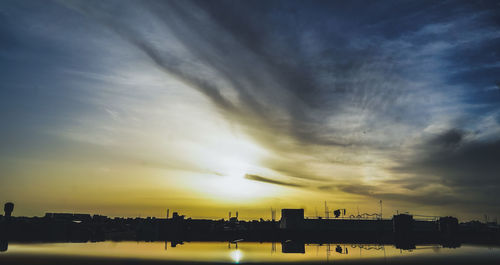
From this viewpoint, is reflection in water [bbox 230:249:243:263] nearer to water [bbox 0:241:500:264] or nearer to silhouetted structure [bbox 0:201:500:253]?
water [bbox 0:241:500:264]

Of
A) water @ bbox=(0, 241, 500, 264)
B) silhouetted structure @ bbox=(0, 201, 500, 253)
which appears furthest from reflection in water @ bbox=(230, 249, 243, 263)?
silhouetted structure @ bbox=(0, 201, 500, 253)

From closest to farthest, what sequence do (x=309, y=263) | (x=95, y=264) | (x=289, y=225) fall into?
(x=95, y=264)
(x=309, y=263)
(x=289, y=225)

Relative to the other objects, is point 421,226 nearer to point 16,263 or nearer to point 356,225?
point 356,225

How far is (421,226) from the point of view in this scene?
184125 mm

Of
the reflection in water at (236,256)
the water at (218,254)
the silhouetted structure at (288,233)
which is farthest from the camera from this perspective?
the silhouetted structure at (288,233)

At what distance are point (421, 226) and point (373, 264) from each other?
17851 cm

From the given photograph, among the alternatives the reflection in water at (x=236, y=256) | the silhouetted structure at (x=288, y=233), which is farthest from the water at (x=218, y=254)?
the silhouetted structure at (x=288, y=233)

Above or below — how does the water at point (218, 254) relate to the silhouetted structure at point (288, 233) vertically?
above

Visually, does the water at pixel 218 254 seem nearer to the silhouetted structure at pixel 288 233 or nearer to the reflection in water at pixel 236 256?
the reflection in water at pixel 236 256

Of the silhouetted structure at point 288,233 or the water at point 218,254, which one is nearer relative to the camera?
the water at point 218,254

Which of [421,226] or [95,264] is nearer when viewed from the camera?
[95,264]

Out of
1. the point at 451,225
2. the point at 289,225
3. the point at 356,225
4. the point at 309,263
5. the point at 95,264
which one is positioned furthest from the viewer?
the point at 356,225

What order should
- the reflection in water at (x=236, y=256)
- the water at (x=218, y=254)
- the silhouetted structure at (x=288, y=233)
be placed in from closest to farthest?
1. the reflection in water at (x=236, y=256)
2. the water at (x=218, y=254)
3. the silhouetted structure at (x=288, y=233)

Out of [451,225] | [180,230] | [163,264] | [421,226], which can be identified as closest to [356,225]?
[421,226]
